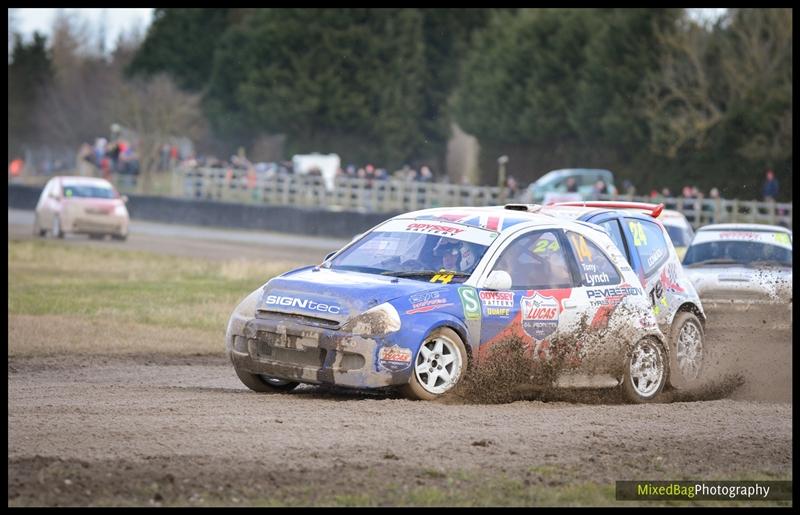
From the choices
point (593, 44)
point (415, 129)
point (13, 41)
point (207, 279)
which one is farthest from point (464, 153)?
point (207, 279)

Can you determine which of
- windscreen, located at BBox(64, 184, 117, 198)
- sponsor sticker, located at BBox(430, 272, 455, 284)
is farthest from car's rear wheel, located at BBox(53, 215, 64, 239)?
sponsor sticker, located at BBox(430, 272, 455, 284)

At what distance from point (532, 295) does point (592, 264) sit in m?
0.78

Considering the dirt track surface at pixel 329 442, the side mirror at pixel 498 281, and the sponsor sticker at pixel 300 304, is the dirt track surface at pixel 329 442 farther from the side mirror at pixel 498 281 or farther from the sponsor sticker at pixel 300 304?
the side mirror at pixel 498 281

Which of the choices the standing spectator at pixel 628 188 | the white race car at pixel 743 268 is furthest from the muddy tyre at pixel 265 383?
the standing spectator at pixel 628 188

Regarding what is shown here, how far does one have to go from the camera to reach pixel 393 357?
9609mm

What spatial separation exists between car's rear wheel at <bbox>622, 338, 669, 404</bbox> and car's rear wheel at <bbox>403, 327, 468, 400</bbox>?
1.58 metres

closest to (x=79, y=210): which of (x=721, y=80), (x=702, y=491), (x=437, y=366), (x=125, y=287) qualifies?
(x=125, y=287)

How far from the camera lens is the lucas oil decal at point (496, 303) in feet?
33.4

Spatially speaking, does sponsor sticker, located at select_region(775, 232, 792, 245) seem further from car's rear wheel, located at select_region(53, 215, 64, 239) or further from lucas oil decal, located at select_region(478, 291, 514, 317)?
car's rear wheel, located at select_region(53, 215, 64, 239)

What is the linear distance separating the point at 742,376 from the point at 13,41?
86.4m

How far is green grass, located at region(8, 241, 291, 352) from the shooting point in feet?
56.6

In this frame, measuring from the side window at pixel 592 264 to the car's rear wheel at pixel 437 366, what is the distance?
1452mm

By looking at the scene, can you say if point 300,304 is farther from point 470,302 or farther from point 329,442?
point 329,442

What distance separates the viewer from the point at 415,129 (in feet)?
239
